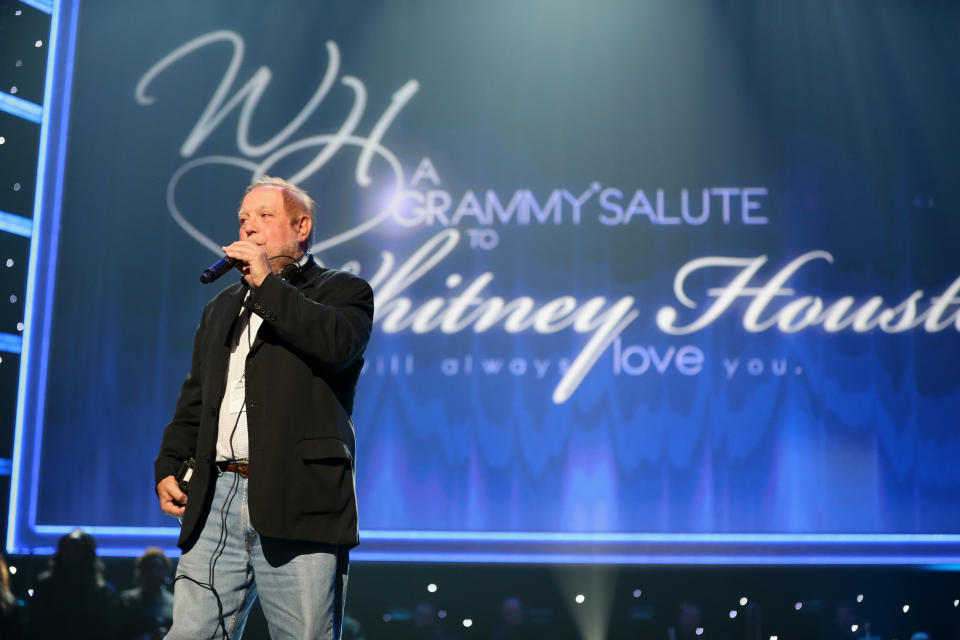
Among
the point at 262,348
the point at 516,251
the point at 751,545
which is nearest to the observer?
the point at 262,348

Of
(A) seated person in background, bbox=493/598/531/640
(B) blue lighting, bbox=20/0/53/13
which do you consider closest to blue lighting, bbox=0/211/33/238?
(B) blue lighting, bbox=20/0/53/13

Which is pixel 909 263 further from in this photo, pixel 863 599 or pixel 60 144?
pixel 60 144

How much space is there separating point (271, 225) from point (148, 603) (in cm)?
283

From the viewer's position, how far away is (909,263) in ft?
14.9

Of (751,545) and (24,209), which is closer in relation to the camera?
(751,545)

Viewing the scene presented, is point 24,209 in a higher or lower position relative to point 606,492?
higher

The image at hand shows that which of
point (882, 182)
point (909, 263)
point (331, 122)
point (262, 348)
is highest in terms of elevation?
point (331, 122)

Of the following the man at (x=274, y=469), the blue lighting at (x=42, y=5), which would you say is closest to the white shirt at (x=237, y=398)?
the man at (x=274, y=469)

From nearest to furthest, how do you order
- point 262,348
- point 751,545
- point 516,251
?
point 262,348 < point 751,545 < point 516,251

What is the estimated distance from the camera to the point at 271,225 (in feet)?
7.57

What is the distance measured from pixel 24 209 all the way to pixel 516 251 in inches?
90.7

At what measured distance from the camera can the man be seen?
2.05m

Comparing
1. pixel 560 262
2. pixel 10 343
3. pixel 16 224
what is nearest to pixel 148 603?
pixel 10 343

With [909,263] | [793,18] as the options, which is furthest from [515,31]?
[909,263]
